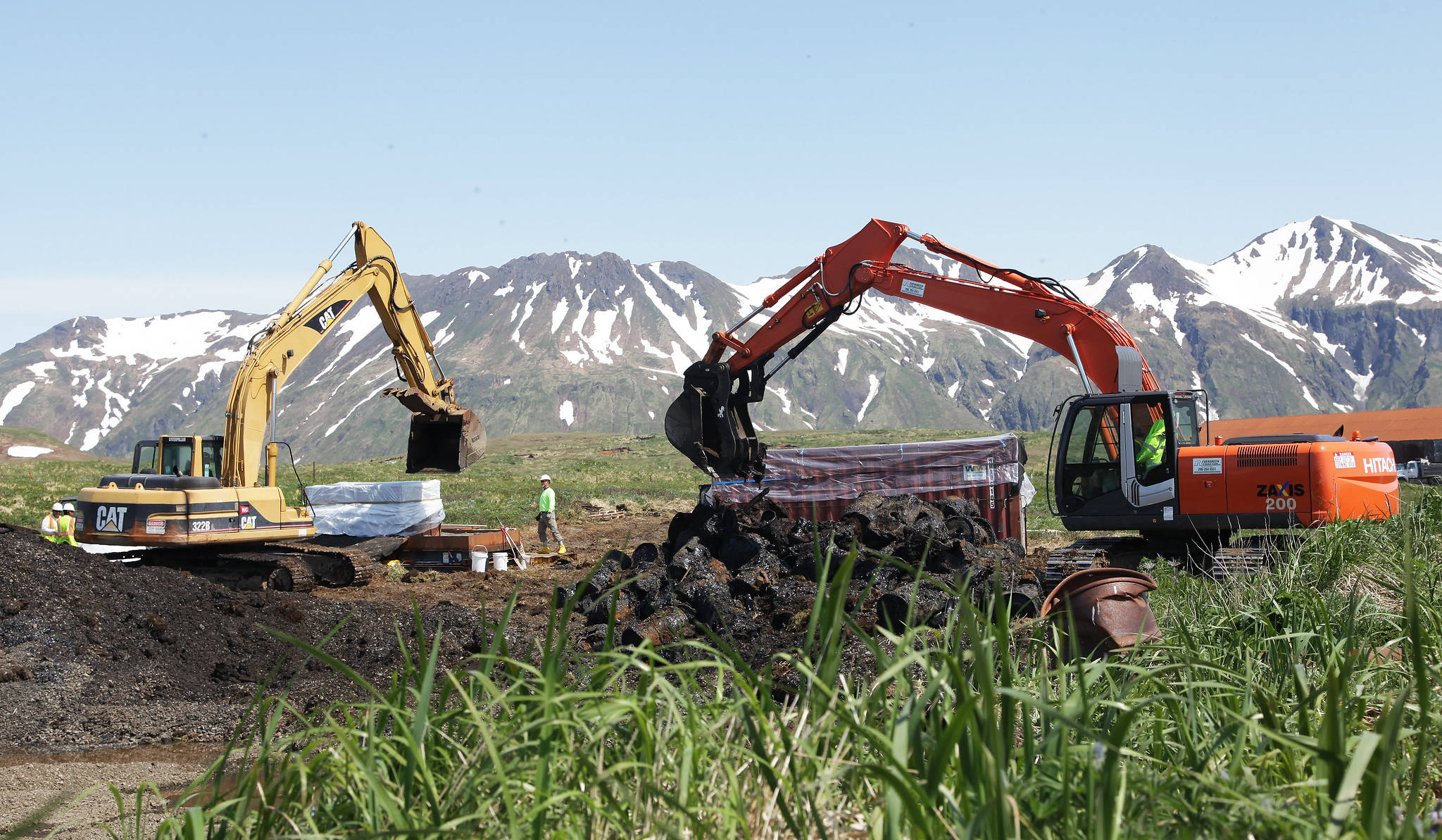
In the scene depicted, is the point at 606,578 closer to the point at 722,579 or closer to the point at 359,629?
the point at 722,579

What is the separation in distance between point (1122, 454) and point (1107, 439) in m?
0.26

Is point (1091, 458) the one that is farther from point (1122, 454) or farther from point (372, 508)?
point (372, 508)

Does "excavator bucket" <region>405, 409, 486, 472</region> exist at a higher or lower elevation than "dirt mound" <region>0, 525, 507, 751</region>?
higher

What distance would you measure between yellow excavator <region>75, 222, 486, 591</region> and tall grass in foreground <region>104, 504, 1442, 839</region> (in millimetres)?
12688

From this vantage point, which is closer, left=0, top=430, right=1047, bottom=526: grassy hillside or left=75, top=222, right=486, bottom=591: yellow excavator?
left=75, top=222, right=486, bottom=591: yellow excavator

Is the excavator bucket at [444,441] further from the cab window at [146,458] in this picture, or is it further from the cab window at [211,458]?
the cab window at [146,458]

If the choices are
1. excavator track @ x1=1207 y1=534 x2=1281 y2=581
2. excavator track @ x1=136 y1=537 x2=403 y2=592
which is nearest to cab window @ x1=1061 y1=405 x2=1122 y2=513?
excavator track @ x1=1207 y1=534 x2=1281 y2=581

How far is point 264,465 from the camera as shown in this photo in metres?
18.2

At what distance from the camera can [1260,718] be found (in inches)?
139

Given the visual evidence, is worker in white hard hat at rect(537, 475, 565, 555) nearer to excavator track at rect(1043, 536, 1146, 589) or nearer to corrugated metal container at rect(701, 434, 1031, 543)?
corrugated metal container at rect(701, 434, 1031, 543)

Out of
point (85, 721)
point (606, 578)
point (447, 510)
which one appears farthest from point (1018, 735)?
point (447, 510)

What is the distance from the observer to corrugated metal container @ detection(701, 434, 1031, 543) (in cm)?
1753

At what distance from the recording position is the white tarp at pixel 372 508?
67.1ft

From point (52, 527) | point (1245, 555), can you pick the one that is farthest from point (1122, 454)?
point (52, 527)
